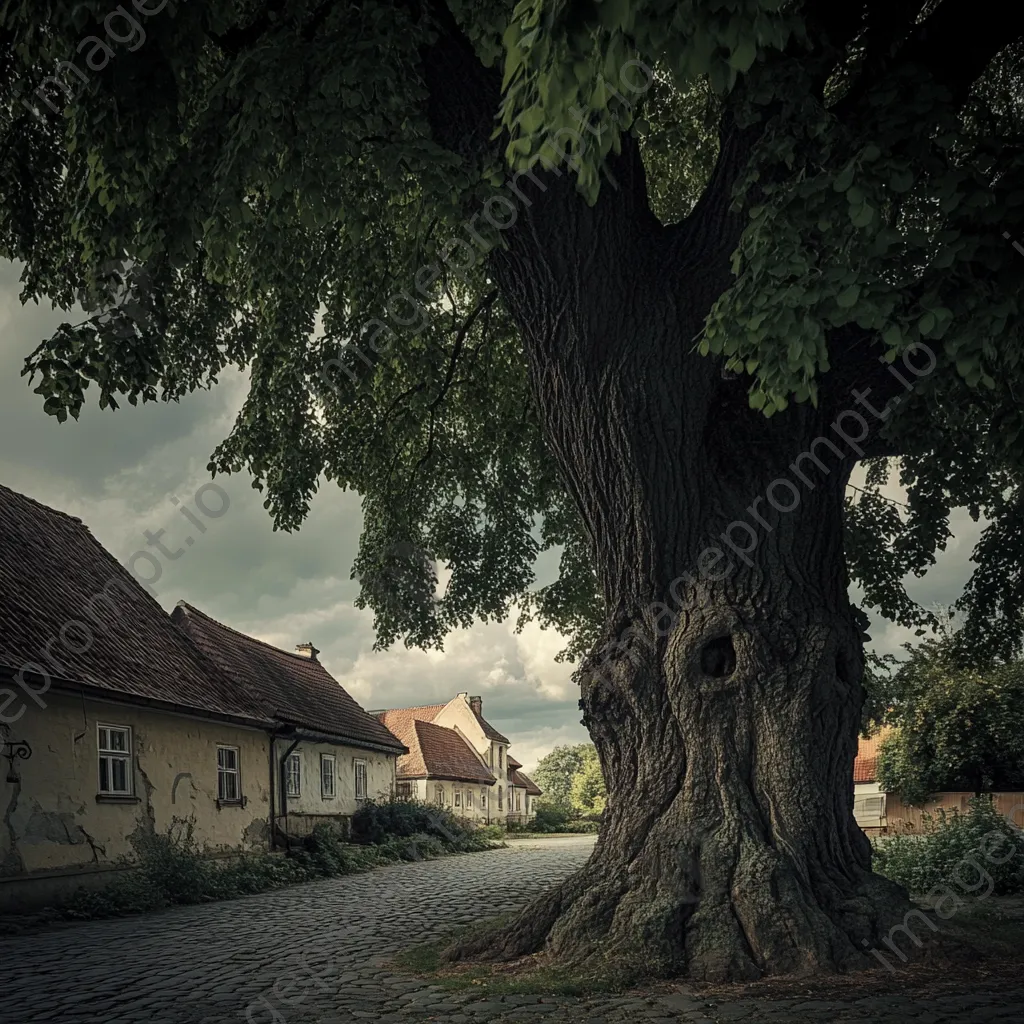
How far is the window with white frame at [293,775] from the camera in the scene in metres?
24.3

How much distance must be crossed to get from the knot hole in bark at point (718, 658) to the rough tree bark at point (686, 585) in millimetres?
21

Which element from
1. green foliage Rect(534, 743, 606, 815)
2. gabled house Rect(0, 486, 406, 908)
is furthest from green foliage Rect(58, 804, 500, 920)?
green foliage Rect(534, 743, 606, 815)

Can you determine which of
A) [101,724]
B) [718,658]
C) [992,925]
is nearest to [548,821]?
[101,724]

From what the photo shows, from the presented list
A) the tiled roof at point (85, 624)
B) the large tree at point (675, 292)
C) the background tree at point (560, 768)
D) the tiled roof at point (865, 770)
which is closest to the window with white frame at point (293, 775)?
the tiled roof at point (85, 624)

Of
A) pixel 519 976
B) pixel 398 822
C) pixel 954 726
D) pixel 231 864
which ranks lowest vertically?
pixel 519 976

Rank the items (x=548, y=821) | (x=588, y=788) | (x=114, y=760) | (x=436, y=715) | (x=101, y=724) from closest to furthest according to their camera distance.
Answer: (x=101, y=724) < (x=114, y=760) < (x=548, y=821) < (x=436, y=715) < (x=588, y=788)

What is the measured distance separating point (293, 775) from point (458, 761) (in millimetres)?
31080

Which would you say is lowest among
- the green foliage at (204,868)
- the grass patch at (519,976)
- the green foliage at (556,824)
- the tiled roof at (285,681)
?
the green foliage at (556,824)

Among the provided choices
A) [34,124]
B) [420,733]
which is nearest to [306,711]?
[34,124]

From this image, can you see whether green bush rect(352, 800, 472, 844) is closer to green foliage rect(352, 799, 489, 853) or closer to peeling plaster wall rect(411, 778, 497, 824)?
green foliage rect(352, 799, 489, 853)

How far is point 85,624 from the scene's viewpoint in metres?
17.0

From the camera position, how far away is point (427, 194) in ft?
26.9

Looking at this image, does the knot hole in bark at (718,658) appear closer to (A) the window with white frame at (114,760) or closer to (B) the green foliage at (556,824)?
(A) the window with white frame at (114,760)

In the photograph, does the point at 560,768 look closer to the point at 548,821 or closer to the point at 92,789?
the point at 548,821
